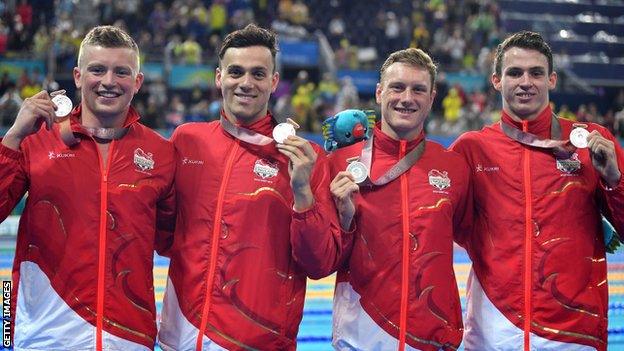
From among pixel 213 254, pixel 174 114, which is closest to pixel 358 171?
pixel 213 254

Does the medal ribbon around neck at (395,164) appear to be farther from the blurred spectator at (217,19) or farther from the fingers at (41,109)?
the blurred spectator at (217,19)

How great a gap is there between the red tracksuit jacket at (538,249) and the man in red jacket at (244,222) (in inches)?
29.3

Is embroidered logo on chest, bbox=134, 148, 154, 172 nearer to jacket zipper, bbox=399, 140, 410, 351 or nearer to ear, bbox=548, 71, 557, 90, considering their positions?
jacket zipper, bbox=399, 140, 410, 351

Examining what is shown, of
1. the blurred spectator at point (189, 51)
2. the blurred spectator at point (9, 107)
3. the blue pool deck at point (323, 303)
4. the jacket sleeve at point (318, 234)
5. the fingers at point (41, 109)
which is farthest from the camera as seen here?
the blurred spectator at point (189, 51)

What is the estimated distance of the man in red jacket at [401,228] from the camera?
353 centimetres

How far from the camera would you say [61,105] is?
3.42 metres

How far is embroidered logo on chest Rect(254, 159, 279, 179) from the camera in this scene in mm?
3586

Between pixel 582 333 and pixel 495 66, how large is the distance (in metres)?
1.28

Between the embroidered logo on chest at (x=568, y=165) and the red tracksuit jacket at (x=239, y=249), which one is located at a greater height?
the embroidered logo on chest at (x=568, y=165)

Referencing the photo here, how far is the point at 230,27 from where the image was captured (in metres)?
18.1

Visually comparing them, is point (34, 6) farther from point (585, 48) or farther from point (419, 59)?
point (419, 59)

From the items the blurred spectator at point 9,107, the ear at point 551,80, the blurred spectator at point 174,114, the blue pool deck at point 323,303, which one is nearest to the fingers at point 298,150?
the ear at point 551,80

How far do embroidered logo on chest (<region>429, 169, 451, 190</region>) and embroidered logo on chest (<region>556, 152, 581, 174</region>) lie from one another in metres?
0.50

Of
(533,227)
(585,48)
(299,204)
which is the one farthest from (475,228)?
(585,48)
